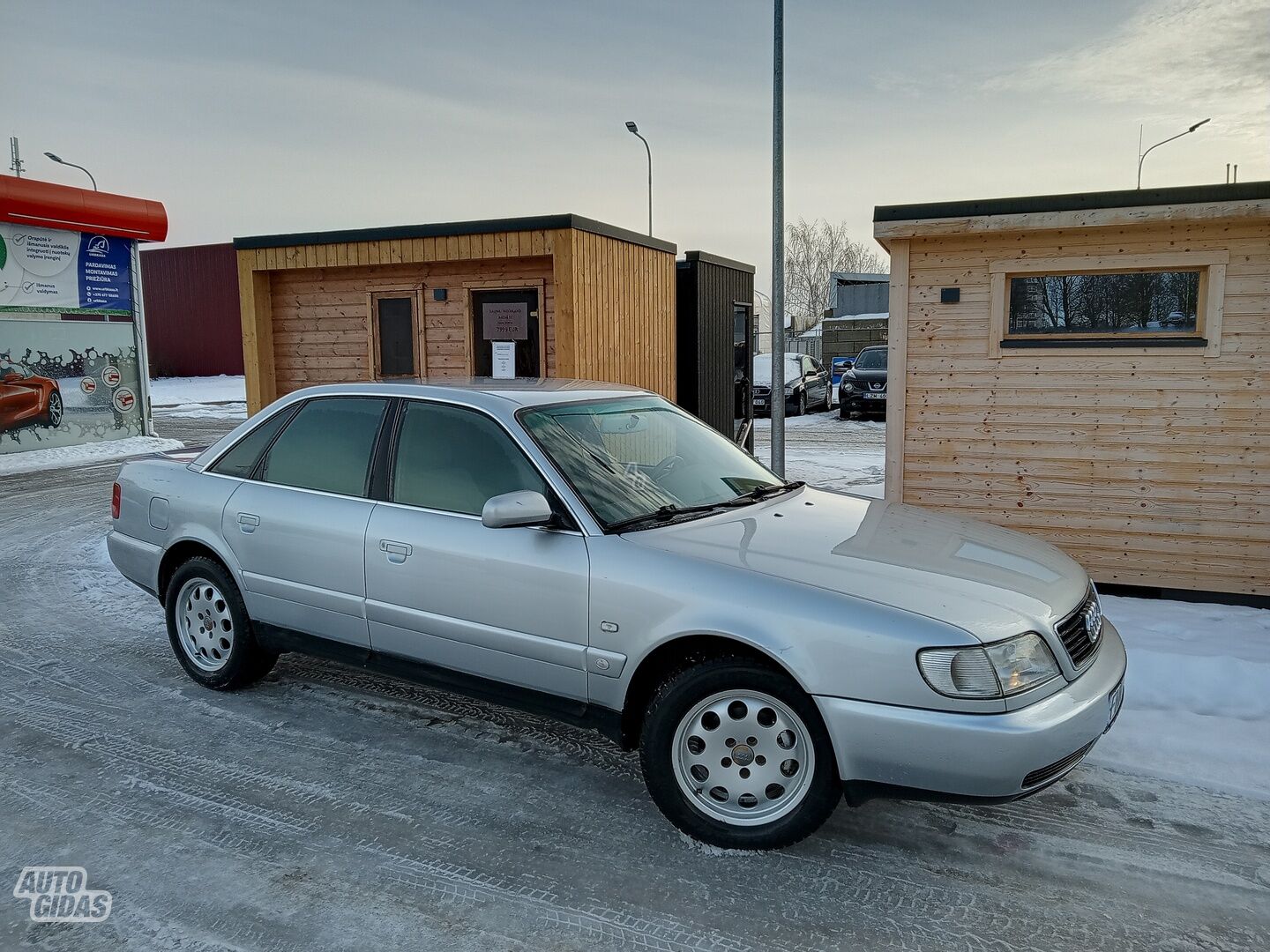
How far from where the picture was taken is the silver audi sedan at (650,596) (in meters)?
2.98

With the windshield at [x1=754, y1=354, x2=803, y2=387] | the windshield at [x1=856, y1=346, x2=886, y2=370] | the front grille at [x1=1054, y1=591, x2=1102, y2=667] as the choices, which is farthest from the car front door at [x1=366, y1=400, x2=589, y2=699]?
the windshield at [x1=754, y1=354, x2=803, y2=387]

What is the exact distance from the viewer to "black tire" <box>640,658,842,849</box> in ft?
10.1

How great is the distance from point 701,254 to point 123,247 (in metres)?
10.8

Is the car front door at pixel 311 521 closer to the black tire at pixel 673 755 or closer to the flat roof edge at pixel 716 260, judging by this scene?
the black tire at pixel 673 755

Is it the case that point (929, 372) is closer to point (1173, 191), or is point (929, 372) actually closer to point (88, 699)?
point (1173, 191)

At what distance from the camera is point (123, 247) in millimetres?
16391

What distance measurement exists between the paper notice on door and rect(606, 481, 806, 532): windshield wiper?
6453 millimetres

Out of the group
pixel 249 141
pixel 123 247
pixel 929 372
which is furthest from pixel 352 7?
pixel 929 372

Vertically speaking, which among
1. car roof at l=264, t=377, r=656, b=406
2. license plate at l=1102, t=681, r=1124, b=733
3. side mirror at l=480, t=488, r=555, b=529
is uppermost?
car roof at l=264, t=377, r=656, b=406

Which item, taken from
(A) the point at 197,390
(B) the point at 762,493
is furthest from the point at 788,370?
(A) the point at 197,390

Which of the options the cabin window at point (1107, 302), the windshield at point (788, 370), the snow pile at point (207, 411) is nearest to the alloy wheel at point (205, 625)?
the cabin window at point (1107, 302)

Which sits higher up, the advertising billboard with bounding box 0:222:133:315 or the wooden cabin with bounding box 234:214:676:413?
the advertising billboard with bounding box 0:222:133:315

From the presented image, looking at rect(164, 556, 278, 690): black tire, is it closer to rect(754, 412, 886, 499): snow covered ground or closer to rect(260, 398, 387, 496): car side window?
rect(260, 398, 387, 496): car side window

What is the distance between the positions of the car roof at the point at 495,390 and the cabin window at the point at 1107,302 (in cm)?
370
